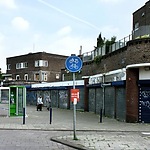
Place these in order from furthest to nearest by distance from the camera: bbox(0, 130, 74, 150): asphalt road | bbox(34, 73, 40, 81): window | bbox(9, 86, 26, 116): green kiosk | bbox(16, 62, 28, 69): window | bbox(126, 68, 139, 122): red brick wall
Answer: bbox(16, 62, 28, 69): window, bbox(34, 73, 40, 81): window, bbox(9, 86, 26, 116): green kiosk, bbox(126, 68, 139, 122): red brick wall, bbox(0, 130, 74, 150): asphalt road

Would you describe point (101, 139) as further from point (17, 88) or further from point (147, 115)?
point (17, 88)

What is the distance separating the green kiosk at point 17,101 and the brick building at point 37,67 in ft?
130

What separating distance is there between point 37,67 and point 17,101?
42.3 m

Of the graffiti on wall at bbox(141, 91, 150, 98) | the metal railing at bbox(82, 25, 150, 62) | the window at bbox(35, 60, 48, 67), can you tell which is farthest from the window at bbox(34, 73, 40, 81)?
the graffiti on wall at bbox(141, 91, 150, 98)

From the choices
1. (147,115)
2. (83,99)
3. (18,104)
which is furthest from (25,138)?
(83,99)

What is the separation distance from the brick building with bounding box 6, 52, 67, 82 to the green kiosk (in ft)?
130

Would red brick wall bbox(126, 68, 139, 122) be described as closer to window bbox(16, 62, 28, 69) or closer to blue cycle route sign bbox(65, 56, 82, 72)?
blue cycle route sign bbox(65, 56, 82, 72)

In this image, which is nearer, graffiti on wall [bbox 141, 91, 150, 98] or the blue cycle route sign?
the blue cycle route sign

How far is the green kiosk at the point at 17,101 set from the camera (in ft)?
Result: 78.6

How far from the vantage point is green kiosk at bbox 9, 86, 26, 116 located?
2397 centimetres

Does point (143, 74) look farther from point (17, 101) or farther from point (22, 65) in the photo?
point (22, 65)

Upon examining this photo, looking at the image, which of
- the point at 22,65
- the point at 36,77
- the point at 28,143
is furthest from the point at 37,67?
the point at 28,143

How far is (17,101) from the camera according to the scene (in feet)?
79.2

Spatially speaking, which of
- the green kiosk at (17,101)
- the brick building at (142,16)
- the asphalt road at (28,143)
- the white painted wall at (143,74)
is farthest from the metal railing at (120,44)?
the asphalt road at (28,143)
